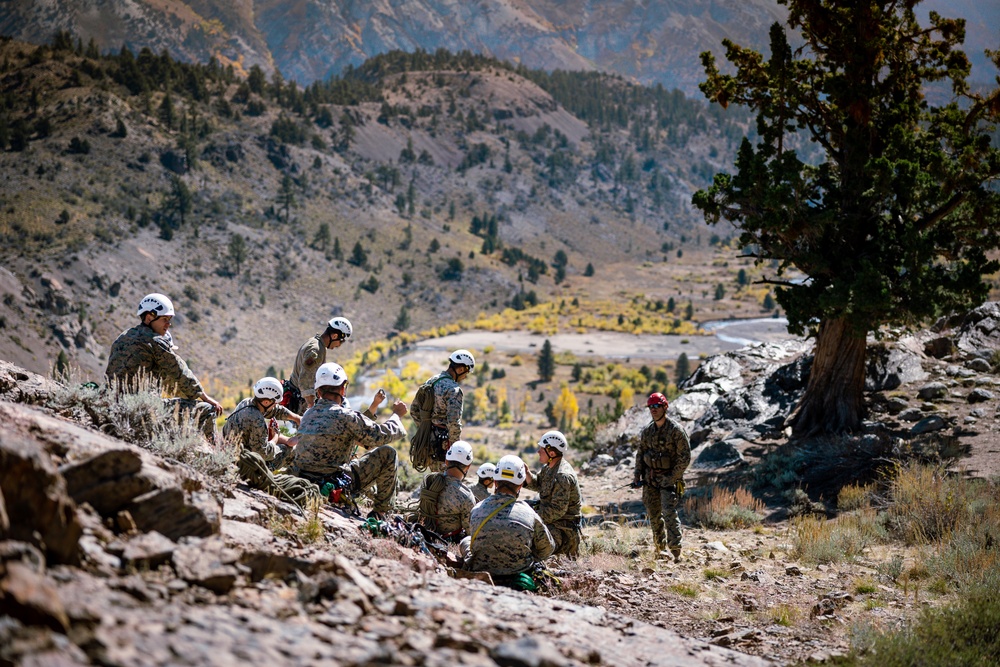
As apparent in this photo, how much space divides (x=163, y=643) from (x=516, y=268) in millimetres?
94285

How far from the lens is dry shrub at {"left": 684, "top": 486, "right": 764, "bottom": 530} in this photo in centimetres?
1226

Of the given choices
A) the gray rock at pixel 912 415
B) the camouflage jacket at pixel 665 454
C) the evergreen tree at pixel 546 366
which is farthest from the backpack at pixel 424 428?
the evergreen tree at pixel 546 366

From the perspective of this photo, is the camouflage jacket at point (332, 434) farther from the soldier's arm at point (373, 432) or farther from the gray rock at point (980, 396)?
the gray rock at point (980, 396)

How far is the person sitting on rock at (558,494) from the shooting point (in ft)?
27.5

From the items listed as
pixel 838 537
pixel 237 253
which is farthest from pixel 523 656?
pixel 237 253

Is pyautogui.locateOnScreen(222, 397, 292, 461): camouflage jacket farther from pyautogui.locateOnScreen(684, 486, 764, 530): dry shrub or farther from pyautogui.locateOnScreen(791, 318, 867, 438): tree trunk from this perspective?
pyautogui.locateOnScreen(791, 318, 867, 438): tree trunk

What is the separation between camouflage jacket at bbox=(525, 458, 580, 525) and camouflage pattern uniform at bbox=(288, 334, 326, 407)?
345cm

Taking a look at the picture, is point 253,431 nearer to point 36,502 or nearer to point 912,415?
point 36,502

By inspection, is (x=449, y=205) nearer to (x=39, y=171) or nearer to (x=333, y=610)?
(x=39, y=171)

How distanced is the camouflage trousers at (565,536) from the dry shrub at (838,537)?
119 inches

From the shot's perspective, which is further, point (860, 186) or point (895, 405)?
point (895, 405)

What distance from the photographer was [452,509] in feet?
26.1

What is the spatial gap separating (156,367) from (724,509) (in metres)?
8.71

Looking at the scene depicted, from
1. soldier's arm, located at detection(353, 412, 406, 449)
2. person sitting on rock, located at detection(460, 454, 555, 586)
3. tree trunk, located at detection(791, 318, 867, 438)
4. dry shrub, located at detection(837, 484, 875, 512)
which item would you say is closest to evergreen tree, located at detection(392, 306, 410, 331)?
tree trunk, located at detection(791, 318, 867, 438)
